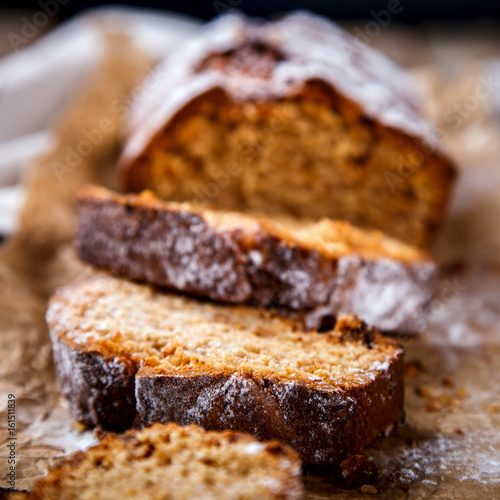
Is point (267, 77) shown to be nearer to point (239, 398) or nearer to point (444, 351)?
point (444, 351)

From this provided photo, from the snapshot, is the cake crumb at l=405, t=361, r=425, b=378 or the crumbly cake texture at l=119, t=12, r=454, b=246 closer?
the cake crumb at l=405, t=361, r=425, b=378

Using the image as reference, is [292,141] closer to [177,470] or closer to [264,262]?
[264,262]

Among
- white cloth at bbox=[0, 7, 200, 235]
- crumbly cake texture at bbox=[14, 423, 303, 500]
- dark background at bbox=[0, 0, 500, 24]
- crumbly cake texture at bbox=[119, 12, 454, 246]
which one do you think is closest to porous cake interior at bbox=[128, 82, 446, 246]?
crumbly cake texture at bbox=[119, 12, 454, 246]

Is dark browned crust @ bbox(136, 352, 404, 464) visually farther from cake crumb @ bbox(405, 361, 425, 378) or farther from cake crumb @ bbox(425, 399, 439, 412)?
cake crumb @ bbox(405, 361, 425, 378)

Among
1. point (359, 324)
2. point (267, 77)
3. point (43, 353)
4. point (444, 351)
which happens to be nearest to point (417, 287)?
point (444, 351)

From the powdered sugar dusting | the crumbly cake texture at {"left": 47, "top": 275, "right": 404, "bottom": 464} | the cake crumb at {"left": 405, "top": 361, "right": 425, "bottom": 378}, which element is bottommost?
the cake crumb at {"left": 405, "top": 361, "right": 425, "bottom": 378}

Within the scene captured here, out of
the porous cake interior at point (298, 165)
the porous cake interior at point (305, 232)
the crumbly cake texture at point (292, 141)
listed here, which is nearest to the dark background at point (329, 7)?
the crumbly cake texture at point (292, 141)
